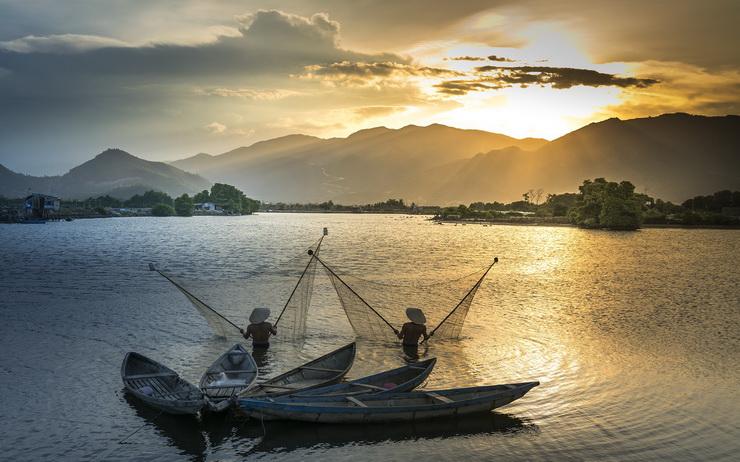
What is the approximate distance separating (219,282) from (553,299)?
26681mm

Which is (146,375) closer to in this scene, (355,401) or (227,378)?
(227,378)

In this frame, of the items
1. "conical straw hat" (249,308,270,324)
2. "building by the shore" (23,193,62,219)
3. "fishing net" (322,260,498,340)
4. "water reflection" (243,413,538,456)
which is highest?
"building by the shore" (23,193,62,219)

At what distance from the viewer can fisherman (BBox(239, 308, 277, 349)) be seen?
22438 mm

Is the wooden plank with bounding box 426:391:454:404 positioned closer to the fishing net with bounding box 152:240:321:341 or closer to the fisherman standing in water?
the fisherman standing in water

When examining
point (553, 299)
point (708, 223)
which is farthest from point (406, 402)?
point (708, 223)

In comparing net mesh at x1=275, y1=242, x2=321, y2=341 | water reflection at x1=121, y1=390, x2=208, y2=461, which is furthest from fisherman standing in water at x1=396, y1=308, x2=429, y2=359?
water reflection at x1=121, y1=390, x2=208, y2=461

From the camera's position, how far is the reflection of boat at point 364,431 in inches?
576

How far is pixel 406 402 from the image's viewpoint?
52.5 ft

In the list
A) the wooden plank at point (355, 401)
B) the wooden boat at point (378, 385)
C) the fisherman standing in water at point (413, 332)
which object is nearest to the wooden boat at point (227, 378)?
the wooden boat at point (378, 385)

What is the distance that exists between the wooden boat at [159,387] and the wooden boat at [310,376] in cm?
149

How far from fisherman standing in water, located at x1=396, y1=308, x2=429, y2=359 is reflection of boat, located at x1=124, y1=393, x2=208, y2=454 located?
963 centimetres

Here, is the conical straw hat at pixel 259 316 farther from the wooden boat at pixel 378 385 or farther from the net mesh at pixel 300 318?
the wooden boat at pixel 378 385

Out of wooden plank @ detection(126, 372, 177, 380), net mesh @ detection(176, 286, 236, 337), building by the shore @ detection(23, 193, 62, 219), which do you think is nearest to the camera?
wooden plank @ detection(126, 372, 177, 380)

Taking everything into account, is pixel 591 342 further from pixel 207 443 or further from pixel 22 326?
pixel 22 326
